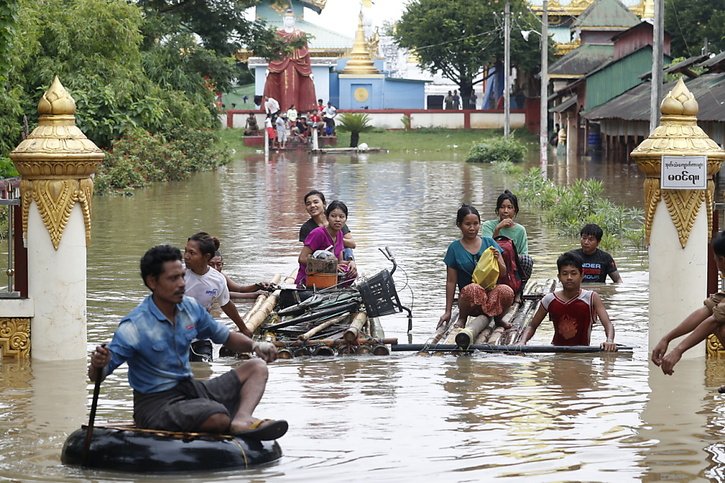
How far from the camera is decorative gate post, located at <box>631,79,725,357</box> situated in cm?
1097

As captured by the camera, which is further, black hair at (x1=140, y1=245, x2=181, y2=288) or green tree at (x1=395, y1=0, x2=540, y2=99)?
green tree at (x1=395, y1=0, x2=540, y2=99)

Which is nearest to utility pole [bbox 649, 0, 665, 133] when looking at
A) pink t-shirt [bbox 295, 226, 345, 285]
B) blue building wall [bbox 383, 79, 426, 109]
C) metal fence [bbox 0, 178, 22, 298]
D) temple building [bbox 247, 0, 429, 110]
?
pink t-shirt [bbox 295, 226, 345, 285]

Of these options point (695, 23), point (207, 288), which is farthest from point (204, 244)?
point (695, 23)

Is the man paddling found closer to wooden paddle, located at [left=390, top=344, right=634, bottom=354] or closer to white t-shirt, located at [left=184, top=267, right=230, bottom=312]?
white t-shirt, located at [left=184, top=267, right=230, bottom=312]

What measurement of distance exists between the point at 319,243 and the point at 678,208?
3593 mm

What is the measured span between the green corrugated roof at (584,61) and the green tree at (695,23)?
9.25 ft

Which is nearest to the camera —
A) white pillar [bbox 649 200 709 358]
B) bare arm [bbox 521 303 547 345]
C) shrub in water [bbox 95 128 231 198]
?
white pillar [bbox 649 200 709 358]

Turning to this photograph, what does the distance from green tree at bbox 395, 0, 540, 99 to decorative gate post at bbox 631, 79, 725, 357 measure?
188 feet

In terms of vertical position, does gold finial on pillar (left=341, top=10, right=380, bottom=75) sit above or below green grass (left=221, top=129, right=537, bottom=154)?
above

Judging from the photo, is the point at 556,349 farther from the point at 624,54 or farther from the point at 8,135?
the point at 624,54

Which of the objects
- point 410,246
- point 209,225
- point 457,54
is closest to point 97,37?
point 209,225

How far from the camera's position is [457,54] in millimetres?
73062

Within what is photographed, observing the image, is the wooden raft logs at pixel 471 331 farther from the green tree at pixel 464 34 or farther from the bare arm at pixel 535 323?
the green tree at pixel 464 34

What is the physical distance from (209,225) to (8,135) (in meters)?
7.99
